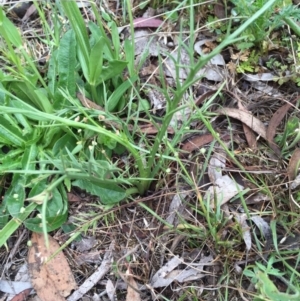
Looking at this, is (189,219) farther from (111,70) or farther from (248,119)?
(111,70)

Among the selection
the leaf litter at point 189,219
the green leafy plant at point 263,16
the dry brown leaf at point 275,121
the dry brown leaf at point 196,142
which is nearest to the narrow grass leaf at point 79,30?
the leaf litter at point 189,219

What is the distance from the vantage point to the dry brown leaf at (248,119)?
4.72ft

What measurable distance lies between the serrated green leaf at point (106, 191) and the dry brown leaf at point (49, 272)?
20 cm

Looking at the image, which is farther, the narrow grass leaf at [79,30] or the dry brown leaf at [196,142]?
the dry brown leaf at [196,142]

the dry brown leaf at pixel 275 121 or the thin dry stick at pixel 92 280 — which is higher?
the dry brown leaf at pixel 275 121

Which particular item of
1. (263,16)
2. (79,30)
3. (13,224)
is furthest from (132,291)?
(263,16)

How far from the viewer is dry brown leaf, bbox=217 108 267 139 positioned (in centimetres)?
144

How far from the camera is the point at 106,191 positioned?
134 centimetres

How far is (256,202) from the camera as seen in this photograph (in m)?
1.35

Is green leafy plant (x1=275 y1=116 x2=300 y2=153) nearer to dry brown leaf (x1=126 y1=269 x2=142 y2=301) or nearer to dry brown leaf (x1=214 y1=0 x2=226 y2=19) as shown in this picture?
dry brown leaf (x1=214 y1=0 x2=226 y2=19)

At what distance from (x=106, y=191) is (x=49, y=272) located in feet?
0.99

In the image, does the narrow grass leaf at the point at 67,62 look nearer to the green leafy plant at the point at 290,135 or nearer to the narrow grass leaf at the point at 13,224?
the narrow grass leaf at the point at 13,224

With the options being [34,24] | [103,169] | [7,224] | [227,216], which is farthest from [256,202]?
[34,24]

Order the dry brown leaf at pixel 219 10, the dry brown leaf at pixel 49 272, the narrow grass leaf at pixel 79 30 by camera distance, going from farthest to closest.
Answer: the dry brown leaf at pixel 219 10 < the dry brown leaf at pixel 49 272 < the narrow grass leaf at pixel 79 30
